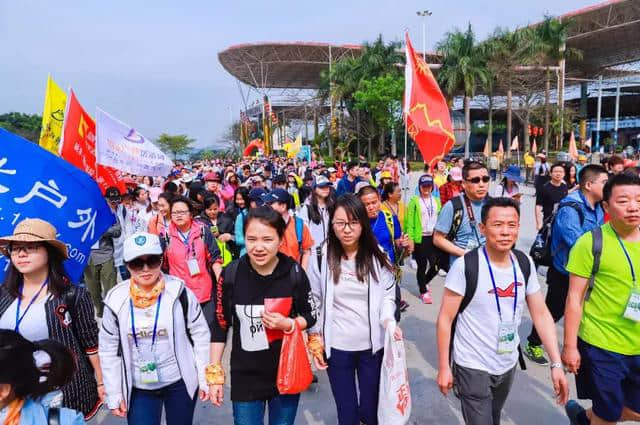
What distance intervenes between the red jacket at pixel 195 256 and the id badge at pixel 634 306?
257 cm

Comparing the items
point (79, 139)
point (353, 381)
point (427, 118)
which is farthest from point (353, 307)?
point (427, 118)

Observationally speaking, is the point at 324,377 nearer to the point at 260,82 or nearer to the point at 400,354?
the point at 400,354

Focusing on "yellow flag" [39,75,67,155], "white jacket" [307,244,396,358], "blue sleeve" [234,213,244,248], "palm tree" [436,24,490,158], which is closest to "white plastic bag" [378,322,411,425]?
"white jacket" [307,244,396,358]

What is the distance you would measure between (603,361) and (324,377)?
6.69 ft

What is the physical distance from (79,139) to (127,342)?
9.92ft

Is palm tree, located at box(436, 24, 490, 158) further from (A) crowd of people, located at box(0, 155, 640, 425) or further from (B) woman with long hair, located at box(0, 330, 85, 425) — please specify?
(B) woman with long hair, located at box(0, 330, 85, 425)

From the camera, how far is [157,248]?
79.0 inches

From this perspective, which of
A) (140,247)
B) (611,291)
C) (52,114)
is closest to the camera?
(140,247)

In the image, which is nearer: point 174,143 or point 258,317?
point 258,317

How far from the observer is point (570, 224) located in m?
3.14

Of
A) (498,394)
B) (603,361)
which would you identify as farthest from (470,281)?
(603,361)

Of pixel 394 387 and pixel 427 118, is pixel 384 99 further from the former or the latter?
pixel 394 387

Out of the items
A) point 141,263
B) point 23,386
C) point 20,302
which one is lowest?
point 23,386

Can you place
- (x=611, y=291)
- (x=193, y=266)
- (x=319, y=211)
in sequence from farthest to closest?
(x=319, y=211), (x=193, y=266), (x=611, y=291)
